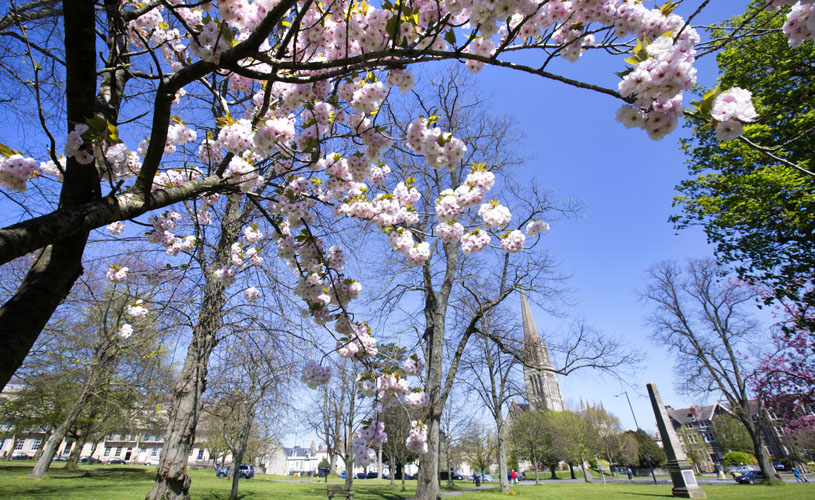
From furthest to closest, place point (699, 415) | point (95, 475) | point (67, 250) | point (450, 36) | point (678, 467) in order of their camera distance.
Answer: point (699, 415), point (95, 475), point (678, 467), point (67, 250), point (450, 36)

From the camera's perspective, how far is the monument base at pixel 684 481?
487 inches

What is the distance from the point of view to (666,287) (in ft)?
66.3

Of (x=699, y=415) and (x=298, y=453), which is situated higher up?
(x=699, y=415)

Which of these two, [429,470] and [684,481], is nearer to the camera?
[429,470]

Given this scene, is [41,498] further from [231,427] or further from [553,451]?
[553,451]

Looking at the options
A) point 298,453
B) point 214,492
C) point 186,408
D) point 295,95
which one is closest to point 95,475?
point 214,492

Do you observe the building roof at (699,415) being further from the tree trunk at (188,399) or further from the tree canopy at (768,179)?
the tree trunk at (188,399)

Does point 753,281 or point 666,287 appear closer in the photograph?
point 753,281

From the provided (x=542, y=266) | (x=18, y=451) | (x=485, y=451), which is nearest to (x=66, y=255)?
(x=542, y=266)

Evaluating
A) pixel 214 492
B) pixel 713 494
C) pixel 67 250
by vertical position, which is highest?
pixel 67 250

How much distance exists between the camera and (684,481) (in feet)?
41.3

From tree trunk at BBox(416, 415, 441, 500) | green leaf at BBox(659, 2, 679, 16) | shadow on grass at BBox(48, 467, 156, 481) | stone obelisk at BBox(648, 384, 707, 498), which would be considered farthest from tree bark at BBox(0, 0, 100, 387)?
shadow on grass at BBox(48, 467, 156, 481)

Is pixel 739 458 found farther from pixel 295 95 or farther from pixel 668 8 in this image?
pixel 295 95

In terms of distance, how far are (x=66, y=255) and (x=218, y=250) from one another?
11.5 ft
